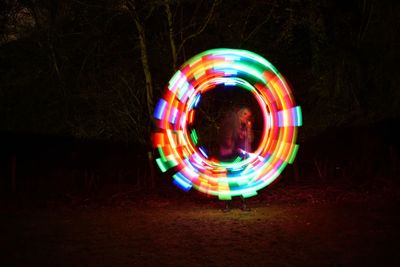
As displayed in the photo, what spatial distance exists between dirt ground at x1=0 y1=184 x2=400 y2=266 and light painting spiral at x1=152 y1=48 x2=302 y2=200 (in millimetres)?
608

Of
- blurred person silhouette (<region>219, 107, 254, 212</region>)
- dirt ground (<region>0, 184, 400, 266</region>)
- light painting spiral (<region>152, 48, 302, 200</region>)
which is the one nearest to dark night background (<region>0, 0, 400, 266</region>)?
dirt ground (<region>0, 184, 400, 266</region>)

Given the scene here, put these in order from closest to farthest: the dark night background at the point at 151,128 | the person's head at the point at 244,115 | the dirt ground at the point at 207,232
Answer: the dirt ground at the point at 207,232
the dark night background at the point at 151,128
the person's head at the point at 244,115

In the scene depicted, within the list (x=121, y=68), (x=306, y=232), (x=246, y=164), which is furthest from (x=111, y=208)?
(x=121, y=68)

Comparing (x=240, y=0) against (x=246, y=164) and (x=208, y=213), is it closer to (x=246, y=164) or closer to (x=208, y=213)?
(x=246, y=164)

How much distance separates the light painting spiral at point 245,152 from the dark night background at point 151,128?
675 mm

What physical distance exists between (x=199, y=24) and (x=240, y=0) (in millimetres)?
1489

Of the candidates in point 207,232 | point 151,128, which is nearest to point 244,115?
point 207,232

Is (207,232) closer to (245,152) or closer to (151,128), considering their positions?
(245,152)

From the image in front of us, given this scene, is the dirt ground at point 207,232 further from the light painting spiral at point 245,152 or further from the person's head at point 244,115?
the person's head at point 244,115

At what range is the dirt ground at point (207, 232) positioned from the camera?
658 cm

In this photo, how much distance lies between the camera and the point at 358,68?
20.2m

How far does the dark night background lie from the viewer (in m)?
7.55

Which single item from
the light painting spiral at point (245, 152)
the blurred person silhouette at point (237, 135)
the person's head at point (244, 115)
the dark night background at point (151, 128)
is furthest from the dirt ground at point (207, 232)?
the person's head at point (244, 115)

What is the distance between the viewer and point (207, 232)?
321 inches
